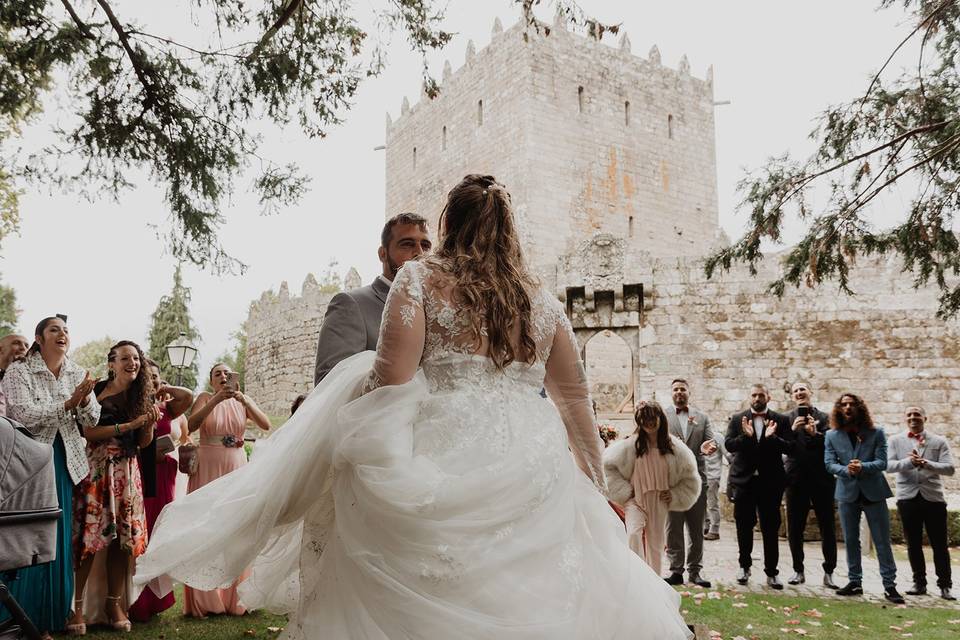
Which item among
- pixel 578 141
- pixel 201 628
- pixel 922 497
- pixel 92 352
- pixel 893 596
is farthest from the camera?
pixel 92 352

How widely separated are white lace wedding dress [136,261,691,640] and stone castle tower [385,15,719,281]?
16.5 meters

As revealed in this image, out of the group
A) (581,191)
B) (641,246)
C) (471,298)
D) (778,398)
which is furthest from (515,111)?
(471,298)

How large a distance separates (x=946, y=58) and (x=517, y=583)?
5168 mm

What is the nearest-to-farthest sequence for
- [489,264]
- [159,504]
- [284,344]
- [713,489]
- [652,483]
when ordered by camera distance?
[489,264]
[159,504]
[652,483]
[713,489]
[284,344]

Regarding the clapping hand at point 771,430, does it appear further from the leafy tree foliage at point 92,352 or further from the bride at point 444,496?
the leafy tree foliage at point 92,352

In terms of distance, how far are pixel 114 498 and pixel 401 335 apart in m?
2.97

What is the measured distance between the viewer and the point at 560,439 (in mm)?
2232

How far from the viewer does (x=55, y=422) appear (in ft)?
13.1

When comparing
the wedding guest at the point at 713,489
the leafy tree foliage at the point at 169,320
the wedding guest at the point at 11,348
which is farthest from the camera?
the leafy tree foliage at the point at 169,320

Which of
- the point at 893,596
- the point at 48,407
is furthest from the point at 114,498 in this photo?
the point at 893,596

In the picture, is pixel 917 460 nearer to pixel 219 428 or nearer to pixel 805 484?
pixel 805 484

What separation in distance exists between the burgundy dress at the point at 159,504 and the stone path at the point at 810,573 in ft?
13.5

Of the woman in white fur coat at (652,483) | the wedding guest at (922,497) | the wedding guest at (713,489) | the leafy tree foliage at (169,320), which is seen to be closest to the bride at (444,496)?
the woman in white fur coat at (652,483)

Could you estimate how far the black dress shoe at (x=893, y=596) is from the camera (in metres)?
5.94
